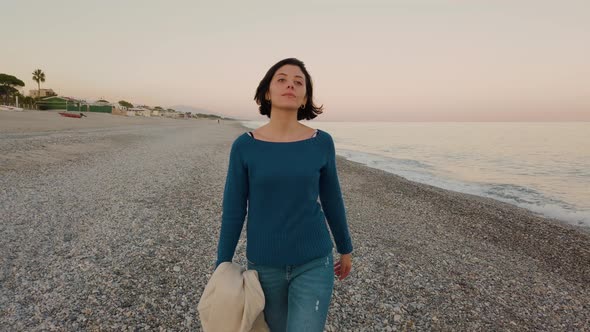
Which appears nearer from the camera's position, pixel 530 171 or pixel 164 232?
pixel 164 232

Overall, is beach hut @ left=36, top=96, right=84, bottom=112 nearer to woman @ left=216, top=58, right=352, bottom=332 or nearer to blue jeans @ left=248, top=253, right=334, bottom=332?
woman @ left=216, top=58, right=352, bottom=332

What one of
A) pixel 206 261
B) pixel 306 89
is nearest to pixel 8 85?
pixel 206 261

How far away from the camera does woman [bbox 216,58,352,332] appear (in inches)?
90.2

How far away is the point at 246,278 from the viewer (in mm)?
2168

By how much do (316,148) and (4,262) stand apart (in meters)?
6.84

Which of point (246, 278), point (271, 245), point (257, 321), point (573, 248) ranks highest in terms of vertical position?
point (271, 245)

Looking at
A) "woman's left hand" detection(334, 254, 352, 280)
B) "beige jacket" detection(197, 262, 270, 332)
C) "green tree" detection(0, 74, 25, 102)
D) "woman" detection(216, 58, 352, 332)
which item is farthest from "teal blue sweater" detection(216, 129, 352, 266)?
"green tree" detection(0, 74, 25, 102)

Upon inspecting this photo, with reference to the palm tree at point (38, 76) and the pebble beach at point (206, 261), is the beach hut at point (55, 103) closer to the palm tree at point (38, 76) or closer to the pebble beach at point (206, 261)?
the palm tree at point (38, 76)

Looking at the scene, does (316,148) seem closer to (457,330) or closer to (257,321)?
(257,321)

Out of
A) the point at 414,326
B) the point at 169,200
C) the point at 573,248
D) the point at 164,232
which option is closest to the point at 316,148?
the point at 414,326

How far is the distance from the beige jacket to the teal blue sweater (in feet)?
0.82

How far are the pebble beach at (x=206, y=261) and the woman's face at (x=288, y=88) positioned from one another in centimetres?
371

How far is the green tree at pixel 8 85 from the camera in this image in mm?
78006

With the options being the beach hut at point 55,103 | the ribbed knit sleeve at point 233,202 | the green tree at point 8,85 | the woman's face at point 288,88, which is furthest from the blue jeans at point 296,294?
the green tree at point 8,85
